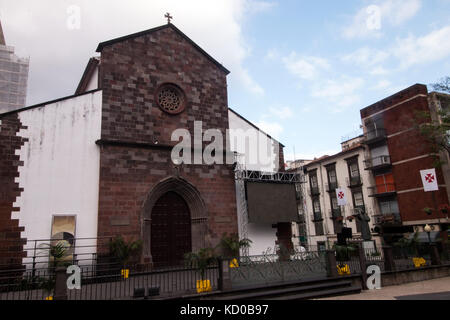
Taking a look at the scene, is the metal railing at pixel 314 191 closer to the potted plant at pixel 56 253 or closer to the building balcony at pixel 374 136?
the building balcony at pixel 374 136

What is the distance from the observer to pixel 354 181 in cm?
3120

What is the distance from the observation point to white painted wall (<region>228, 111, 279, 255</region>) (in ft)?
52.6

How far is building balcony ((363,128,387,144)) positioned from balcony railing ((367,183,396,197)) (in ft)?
13.2

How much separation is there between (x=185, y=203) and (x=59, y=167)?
558 cm

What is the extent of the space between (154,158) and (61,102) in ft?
14.3

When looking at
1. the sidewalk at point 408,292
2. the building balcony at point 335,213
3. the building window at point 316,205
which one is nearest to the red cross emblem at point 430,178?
the sidewalk at point 408,292

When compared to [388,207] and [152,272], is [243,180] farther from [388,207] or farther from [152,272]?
[388,207]

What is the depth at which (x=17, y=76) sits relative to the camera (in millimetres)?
44562

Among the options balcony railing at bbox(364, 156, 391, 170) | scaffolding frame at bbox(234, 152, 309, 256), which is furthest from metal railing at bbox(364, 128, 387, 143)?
scaffolding frame at bbox(234, 152, 309, 256)

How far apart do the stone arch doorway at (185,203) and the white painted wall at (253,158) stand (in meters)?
2.05

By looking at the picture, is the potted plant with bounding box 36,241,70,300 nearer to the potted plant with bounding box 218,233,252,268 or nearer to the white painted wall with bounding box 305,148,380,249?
the potted plant with bounding box 218,233,252,268
